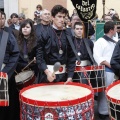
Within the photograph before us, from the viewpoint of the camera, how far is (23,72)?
463cm

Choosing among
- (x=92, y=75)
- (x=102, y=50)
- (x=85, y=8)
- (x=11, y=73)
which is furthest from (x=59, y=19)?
(x=85, y=8)

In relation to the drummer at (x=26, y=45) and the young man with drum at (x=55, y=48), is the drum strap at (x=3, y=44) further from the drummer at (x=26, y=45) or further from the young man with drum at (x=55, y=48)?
the drummer at (x=26, y=45)

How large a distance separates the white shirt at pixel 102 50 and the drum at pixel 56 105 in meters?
A: 1.61

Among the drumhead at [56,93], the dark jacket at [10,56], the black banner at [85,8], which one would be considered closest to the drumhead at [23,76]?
the dark jacket at [10,56]

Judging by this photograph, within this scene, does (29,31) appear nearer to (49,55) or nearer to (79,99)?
(49,55)

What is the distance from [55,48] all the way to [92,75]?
38.1 inches

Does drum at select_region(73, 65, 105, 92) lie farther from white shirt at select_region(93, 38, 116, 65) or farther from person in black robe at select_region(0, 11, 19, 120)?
person in black robe at select_region(0, 11, 19, 120)

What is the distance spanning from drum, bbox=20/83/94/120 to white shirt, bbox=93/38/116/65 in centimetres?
161

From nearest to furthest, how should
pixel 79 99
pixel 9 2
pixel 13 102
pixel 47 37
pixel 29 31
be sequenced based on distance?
1. pixel 79 99
2. pixel 47 37
3. pixel 13 102
4. pixel 29 31
5. pixel 9 2

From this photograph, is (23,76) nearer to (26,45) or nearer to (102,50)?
(26,45)

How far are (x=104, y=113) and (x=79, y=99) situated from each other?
7.50 ft

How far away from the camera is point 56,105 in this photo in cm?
303

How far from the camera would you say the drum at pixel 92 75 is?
15.1ft

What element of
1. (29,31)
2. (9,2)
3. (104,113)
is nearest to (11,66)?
(29,31)
